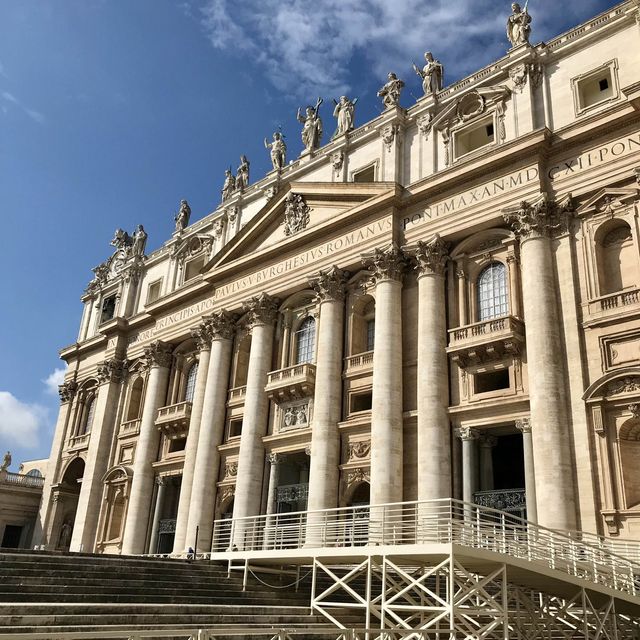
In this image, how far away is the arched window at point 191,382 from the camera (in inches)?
1421

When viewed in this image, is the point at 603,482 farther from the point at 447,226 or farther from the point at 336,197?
the point at 336,197

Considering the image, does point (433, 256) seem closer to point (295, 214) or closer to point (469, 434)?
point (469, 434)

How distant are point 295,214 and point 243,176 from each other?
7.79 meters

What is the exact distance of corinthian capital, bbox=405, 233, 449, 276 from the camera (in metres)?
26.2

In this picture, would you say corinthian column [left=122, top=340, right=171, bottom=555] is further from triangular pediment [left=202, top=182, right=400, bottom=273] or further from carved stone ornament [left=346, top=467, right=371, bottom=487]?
carved stone ornament [left=346, top=467, right=371, bottom=487]

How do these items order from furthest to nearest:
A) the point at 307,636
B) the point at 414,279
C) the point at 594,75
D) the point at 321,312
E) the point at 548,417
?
1. the point at 321,312
2. the point at 414,279
3. the point at 594,75
4. the point at 548,417
5. the point at 307,636

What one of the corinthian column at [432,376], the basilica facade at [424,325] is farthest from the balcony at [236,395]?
the corinthian column at [432,376]

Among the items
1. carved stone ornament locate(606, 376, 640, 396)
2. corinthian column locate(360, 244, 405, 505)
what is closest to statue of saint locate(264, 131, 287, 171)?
corinthian column locate(360, 244, 405, 505)

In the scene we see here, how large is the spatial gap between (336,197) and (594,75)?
11.4 meters

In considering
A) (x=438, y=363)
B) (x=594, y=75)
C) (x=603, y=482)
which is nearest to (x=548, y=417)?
(x=603, y=482)

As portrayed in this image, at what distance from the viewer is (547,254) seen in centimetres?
2325

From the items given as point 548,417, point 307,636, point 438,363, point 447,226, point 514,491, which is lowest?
point 307,636

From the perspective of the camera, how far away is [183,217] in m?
42.2

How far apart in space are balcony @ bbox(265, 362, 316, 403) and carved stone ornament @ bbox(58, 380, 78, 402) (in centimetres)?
2092
